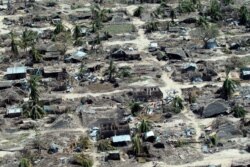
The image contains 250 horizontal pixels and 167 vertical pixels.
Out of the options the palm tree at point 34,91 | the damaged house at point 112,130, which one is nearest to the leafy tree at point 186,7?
→ the palm tree at point 34,91

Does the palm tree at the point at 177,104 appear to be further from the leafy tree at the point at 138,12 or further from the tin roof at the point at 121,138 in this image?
the leafy tree at the point at 138,12

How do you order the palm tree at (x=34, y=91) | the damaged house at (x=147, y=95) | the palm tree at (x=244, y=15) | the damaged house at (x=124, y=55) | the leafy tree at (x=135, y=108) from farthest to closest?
the palm tree at (x=244, y=15)
the damaged house at (x=124, y=55)
the damaged house at (x=147, y=95)
the palm tree at (x=34, y=91)
the leafy tree at (x=135, y=108)

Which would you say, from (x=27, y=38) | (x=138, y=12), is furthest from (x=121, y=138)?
(x=138, y=12)

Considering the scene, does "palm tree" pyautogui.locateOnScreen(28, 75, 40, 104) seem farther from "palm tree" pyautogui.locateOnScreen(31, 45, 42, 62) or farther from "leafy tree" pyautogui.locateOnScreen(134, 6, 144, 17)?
"leafy tree" pyautogui.locateOnScreen(134, 6, 144, 17)

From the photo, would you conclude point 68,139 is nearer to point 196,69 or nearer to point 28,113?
point 28,113

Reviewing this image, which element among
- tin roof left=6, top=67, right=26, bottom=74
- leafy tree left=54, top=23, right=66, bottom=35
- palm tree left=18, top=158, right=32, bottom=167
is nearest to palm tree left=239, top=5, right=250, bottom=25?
leafy tree left=54, top=23, right=66, bottom=35

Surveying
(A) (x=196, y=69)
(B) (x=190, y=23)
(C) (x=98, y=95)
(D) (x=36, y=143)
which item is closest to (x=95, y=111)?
(C) (x=98, y=95)

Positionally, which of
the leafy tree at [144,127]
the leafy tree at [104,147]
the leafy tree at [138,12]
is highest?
the leafy tree at [138,12]
